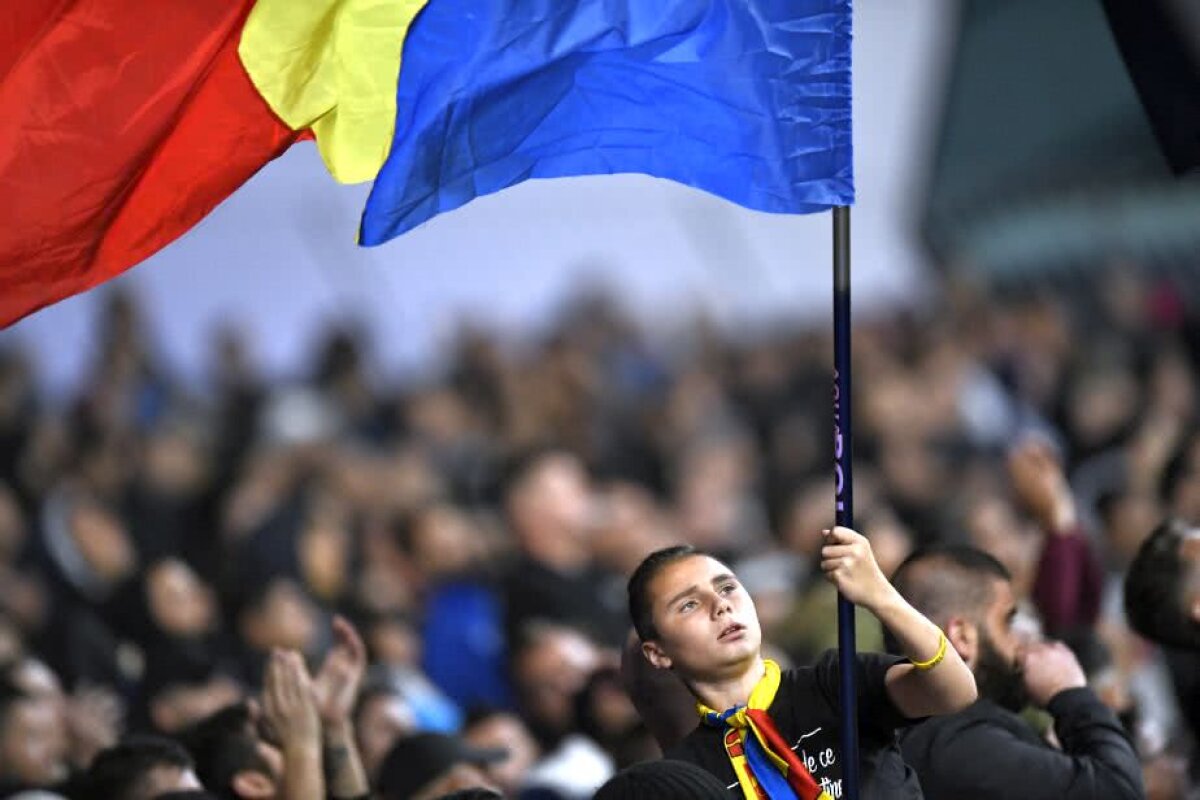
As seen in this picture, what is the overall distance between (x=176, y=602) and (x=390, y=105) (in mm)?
4484

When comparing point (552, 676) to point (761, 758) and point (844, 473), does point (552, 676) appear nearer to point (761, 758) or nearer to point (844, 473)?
point (761, 758)

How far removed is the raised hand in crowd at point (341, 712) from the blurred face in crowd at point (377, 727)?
1047 millimetres

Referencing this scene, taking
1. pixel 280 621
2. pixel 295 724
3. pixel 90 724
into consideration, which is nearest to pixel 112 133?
pixel 295 724

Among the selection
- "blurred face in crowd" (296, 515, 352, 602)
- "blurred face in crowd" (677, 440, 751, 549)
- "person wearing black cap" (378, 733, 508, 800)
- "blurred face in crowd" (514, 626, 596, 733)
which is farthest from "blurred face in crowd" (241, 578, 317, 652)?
"person wearing black cap" (378, 733, 508, 800)

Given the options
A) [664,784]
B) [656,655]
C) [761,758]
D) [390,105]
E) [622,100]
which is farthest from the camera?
[390,105]

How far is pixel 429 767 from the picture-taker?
20.4 ft

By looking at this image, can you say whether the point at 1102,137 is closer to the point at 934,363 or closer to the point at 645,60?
the point at 934,363

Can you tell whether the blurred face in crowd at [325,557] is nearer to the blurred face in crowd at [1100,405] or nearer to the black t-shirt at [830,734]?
the blurred face in crowd at [1100,405]

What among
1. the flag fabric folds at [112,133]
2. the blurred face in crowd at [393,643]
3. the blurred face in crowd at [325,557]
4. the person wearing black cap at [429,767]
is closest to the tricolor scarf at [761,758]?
the person wearing black cap at [429,767]

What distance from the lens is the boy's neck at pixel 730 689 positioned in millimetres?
4898

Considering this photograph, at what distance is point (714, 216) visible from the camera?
1788cm

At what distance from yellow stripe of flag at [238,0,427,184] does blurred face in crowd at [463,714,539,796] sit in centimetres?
219

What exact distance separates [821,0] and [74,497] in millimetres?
7206

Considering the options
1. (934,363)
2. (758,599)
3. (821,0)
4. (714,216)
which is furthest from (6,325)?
(714,216)
